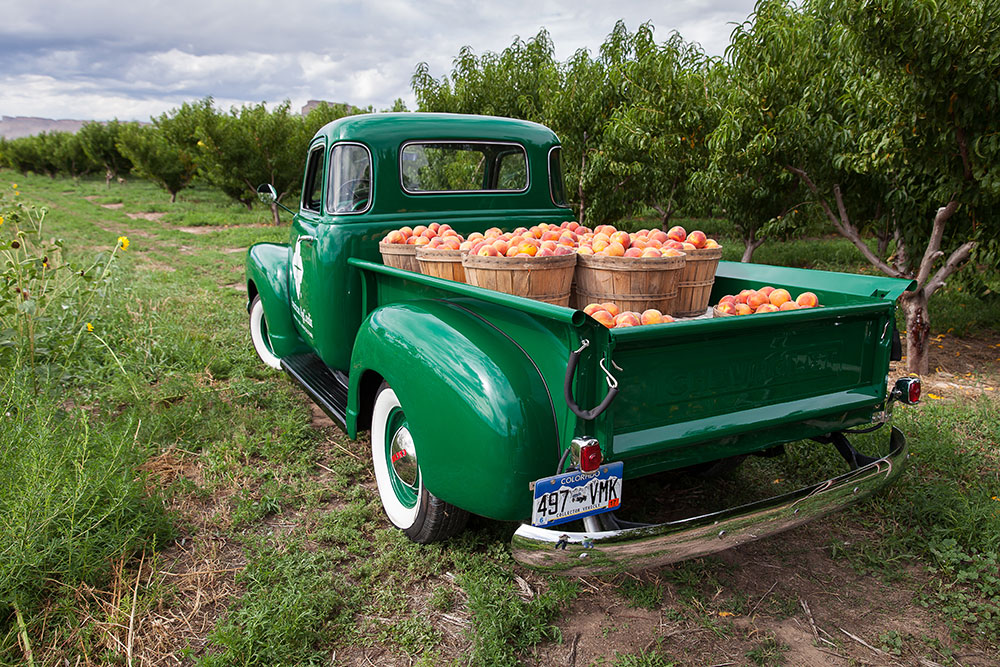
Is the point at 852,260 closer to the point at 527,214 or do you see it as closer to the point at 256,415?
the point at 527,214

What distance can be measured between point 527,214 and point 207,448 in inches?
98.3

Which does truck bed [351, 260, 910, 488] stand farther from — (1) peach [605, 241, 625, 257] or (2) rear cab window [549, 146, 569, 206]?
(2) rear cab window [549, 146, 569, 206]

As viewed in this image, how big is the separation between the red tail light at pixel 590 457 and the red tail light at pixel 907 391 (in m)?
1.47

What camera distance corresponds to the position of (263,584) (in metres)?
2.56

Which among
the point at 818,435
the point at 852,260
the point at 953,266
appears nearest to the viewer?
the point at 818,435

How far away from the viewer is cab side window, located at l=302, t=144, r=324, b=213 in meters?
4.29

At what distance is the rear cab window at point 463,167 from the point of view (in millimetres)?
3902

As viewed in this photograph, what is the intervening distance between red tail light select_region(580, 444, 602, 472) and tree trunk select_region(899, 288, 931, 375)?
4.73 meters

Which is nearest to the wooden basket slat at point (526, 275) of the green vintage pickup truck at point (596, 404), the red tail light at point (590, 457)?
the green vintage pickup truck at point (596, 404)

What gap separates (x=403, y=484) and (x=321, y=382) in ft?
3.95

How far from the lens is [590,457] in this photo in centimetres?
195

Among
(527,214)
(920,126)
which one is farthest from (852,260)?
(527,214)

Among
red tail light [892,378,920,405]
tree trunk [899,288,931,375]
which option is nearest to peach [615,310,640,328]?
red tail light [892,378,920,405]

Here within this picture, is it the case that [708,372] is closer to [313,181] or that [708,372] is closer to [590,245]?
[590,245]
